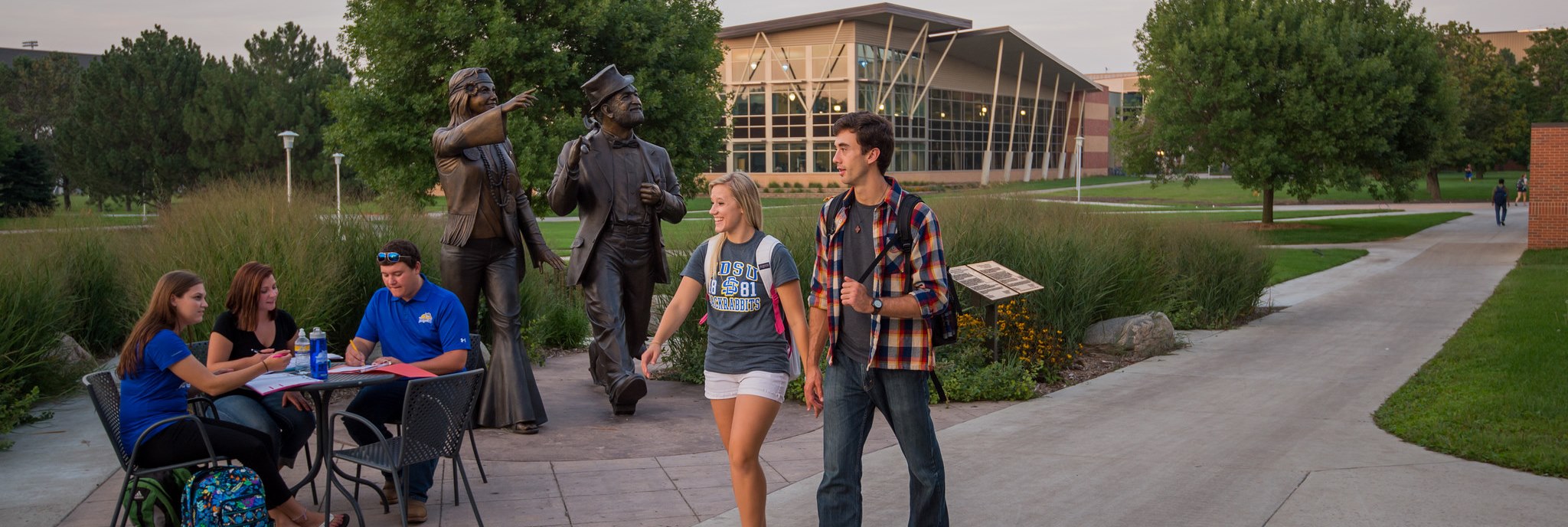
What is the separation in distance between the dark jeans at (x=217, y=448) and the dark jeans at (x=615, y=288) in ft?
10.1

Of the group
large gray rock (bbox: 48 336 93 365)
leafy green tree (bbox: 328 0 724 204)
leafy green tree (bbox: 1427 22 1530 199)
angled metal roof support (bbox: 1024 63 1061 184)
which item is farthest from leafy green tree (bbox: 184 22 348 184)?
leafy green tree (bbox: 1427 22 1530 199)

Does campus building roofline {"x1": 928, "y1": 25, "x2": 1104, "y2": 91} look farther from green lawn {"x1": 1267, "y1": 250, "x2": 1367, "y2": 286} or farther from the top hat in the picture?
the top hat

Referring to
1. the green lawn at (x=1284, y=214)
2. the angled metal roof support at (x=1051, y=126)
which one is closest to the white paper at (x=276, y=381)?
the green lawn at (x=1284, y=214)

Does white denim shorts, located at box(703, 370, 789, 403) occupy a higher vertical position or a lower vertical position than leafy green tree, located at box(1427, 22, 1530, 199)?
lower

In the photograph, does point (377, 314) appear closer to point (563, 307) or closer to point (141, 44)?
point (563, 307)

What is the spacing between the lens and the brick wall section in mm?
27719

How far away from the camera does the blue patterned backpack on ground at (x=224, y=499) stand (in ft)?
15.7

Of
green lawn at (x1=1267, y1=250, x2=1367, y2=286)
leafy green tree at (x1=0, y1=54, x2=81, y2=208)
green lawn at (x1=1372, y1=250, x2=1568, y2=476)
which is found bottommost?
green lawn at (x1=1267, y1=250, x2=1367, y2=286)

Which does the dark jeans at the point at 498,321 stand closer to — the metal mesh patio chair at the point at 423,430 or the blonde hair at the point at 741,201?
the metal mesh patio chair at the point at 423,430

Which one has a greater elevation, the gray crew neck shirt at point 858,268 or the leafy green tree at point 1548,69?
the leafy green tree at point 1548,69

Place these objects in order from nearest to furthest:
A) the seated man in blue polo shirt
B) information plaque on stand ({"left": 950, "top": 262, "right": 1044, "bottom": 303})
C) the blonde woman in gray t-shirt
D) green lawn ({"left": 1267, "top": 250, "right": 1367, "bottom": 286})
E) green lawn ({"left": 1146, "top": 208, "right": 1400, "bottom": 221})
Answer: the blonde woman in gray t-shirt → the seated man in blue polo shirt → information plaque on stand ({"left": 950, "top": 262, "right": 1044, "bottom": 303}) → green lawn ({"left": 1267, "top": 250, "right": 1367, "bottom": 286}) → green lawn ({"left": 1146, "top": 208, "right": 1400, "bottom": 221})

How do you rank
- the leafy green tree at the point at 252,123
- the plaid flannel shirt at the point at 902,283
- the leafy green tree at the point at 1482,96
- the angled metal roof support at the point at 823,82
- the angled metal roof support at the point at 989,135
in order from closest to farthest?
the plaid flannel shirt at the point at 902,283, the leafy green tree at the point at 252,123, the leafy green tree at the point at 1482,96, the angled metal roof support at the point at 823,82, the angled metal roof support at the point at 989,135

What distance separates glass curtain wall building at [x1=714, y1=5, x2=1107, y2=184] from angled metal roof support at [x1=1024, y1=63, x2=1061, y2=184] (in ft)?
3.95

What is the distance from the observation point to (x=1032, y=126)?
87750 millimetres
